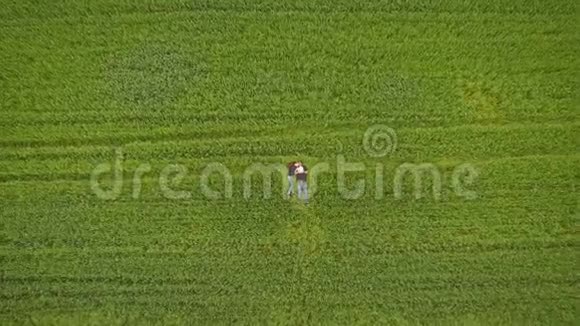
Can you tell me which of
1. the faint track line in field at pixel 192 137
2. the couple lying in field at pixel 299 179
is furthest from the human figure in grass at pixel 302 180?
the faint track line in field at pixel 192 137

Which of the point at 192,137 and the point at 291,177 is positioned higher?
the point at 192,137

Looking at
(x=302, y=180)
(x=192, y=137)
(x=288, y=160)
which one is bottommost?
(x=302, y=180)

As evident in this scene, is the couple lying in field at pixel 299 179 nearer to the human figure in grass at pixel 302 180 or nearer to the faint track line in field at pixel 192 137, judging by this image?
the human figure in grass at pixel 302 180

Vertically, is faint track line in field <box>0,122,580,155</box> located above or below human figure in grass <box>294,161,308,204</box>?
above

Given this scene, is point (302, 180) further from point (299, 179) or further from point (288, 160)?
point (288, 160)

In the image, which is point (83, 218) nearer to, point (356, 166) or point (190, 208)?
point (190, 208)

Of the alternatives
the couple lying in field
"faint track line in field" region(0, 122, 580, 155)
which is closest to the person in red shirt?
the couple lying in field

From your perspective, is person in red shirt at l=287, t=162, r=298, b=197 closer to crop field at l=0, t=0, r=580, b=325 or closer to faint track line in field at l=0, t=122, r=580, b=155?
crop field at l=0, t=0, r=580, b=325

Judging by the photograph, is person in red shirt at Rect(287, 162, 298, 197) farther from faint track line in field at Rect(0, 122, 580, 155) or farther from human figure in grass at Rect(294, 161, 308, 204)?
faint track line in field at Rect(0, 122, 580, 155)

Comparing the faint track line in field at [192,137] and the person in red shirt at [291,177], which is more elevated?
the faint track line in field at [192,137]

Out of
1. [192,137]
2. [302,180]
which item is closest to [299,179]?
[302,180]
